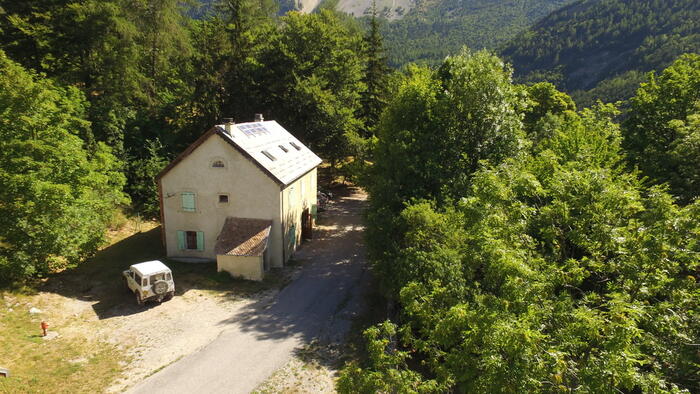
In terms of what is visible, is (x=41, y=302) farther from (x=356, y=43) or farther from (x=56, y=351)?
(x=356, y=43)

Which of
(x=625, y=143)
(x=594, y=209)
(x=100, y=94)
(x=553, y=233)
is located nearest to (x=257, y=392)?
(x=553, y=233)

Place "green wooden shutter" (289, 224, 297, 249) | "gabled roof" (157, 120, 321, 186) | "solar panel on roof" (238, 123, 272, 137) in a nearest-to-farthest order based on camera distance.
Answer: "gabled roof" (157, 120, 321, 186) < "solar panel on roof" (238, 123, 272, 137) < "green wooden shutter" (289, 224, 297, 249)

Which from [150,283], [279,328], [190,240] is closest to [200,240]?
[190,240]

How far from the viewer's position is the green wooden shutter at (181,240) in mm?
26516

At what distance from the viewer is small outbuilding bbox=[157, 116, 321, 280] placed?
24406mm

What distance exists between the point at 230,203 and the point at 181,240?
4.58m

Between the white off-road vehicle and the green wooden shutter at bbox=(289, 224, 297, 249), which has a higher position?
the green wooden shutter at bbox=(289, 224, 297, 249)

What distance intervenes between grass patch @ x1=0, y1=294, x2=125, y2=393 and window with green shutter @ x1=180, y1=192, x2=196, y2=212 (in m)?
9.84

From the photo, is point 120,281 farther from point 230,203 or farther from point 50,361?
point 230,203

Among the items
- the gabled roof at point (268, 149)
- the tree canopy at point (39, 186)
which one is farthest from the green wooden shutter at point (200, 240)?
the tree canopy at point (39, 186)

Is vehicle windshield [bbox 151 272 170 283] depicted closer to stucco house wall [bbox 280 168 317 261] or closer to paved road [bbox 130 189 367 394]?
paved road [bbox 130 189 367 394]

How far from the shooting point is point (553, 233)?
11438 millimetres

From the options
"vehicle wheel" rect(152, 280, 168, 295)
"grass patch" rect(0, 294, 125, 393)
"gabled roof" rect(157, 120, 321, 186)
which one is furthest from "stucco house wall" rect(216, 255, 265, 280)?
"grass patch" rect(0, 294, 125, 393)

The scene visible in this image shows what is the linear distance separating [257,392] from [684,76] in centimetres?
3161
